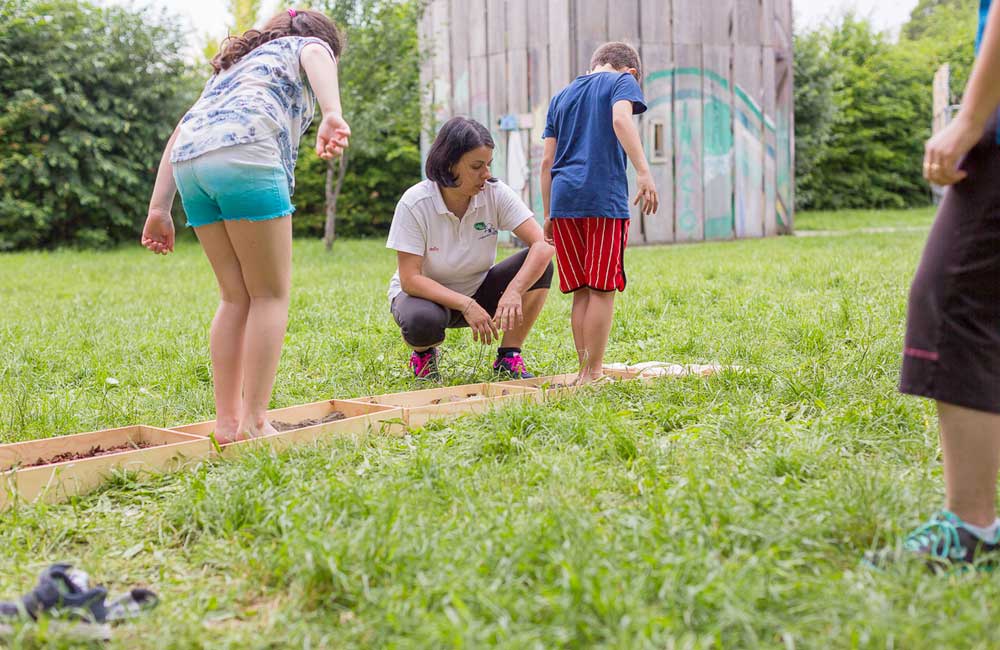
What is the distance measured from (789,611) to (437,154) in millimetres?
2986

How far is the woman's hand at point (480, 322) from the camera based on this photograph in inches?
168

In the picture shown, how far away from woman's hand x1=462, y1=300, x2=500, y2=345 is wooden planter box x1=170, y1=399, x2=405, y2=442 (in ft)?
2.17

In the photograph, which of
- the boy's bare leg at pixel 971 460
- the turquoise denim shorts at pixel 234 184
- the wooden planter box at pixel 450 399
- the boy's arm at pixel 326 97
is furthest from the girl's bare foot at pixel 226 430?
the boy's bare leg at pixel 971 460

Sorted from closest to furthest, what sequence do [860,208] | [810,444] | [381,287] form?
[810,444], [381,287], [860,208]

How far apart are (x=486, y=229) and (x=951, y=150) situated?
2875mm

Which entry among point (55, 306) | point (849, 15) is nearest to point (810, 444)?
point (55, 306)

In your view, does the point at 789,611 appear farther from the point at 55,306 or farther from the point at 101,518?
the point at 55,306

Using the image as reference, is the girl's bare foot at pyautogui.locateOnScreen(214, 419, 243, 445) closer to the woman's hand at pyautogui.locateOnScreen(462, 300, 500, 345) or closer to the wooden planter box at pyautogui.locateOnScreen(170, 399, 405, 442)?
the wooden planter box at pyautogui.locateOnScreen(170, 399, 405, 442)

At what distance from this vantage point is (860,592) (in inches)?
74.9

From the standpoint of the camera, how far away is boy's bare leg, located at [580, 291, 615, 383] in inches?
168

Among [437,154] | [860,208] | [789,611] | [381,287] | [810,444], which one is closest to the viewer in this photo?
[789,611]

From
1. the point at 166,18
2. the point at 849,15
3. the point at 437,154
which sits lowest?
the point at 437,154

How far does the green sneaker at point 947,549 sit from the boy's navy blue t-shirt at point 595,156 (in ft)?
7.77

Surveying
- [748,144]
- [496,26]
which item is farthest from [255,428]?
[748,144]
